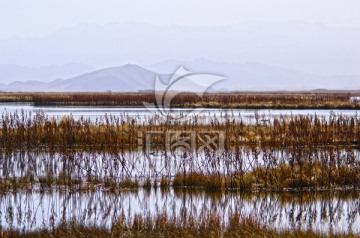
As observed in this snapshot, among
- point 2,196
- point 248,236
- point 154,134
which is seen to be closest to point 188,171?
point 2,196

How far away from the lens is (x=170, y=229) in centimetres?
1001

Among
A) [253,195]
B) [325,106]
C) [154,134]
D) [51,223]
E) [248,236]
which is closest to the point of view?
[248,236]

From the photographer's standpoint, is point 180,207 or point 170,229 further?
point 180,207

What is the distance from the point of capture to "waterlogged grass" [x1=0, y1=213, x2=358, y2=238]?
9.62 m

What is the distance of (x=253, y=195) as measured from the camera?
43.8ft

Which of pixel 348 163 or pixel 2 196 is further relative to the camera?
pixel 348 163

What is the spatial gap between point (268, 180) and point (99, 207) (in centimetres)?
419

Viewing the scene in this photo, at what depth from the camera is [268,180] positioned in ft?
46.2

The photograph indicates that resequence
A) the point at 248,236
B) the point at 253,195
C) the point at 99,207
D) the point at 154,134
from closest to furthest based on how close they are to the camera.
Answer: the point at 248,236, the point at 99,207, the point at 253,195, the point at 154,134

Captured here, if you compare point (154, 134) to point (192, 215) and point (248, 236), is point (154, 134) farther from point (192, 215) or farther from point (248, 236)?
point (248, 236)

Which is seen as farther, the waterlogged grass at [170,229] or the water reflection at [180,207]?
the water reflection at [180,207]

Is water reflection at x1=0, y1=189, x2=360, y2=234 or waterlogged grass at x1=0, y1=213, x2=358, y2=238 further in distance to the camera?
water reflection at x1=0, y1=189, x2=360, y2=234

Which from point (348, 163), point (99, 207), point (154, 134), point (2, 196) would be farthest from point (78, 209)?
point (154, 134)

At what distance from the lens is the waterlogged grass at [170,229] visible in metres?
9.62
